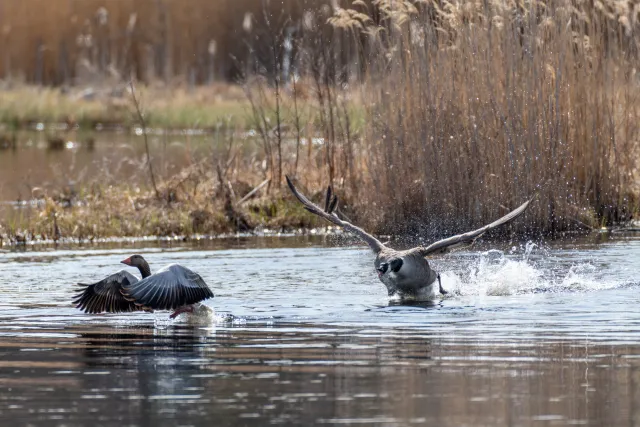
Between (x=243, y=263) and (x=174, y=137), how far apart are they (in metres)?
20.7

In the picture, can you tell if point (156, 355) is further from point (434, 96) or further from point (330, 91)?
point (330, 91)

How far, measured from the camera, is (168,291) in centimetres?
919

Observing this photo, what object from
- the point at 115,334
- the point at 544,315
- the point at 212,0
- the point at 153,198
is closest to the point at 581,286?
the point at 544,315

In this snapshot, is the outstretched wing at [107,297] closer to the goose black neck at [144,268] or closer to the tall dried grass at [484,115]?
the goose black neck at [144,268]

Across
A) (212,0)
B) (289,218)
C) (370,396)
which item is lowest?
(370,396)

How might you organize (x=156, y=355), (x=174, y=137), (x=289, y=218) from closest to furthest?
Result: (x=156, y=355)
(x=289, y=218)
(x=174, y=137)

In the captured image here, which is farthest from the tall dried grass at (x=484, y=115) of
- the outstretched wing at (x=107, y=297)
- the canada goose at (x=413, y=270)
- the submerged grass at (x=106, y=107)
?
the submerged grass at (x=106, y=107)

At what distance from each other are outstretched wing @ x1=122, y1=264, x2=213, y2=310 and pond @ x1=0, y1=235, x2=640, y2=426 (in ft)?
0.59

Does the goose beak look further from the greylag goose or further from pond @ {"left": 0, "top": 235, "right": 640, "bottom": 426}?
the greylag goose

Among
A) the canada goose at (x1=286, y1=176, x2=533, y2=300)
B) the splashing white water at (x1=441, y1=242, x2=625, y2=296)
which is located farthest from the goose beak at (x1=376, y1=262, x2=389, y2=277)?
the splashing white water at (x1=441, y1=242, x2=625, y2=296)

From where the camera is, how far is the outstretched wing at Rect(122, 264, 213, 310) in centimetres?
917

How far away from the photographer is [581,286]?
33.9 feet

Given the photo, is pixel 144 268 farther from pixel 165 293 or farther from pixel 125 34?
pixel 125 34

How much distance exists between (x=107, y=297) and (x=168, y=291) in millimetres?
664
